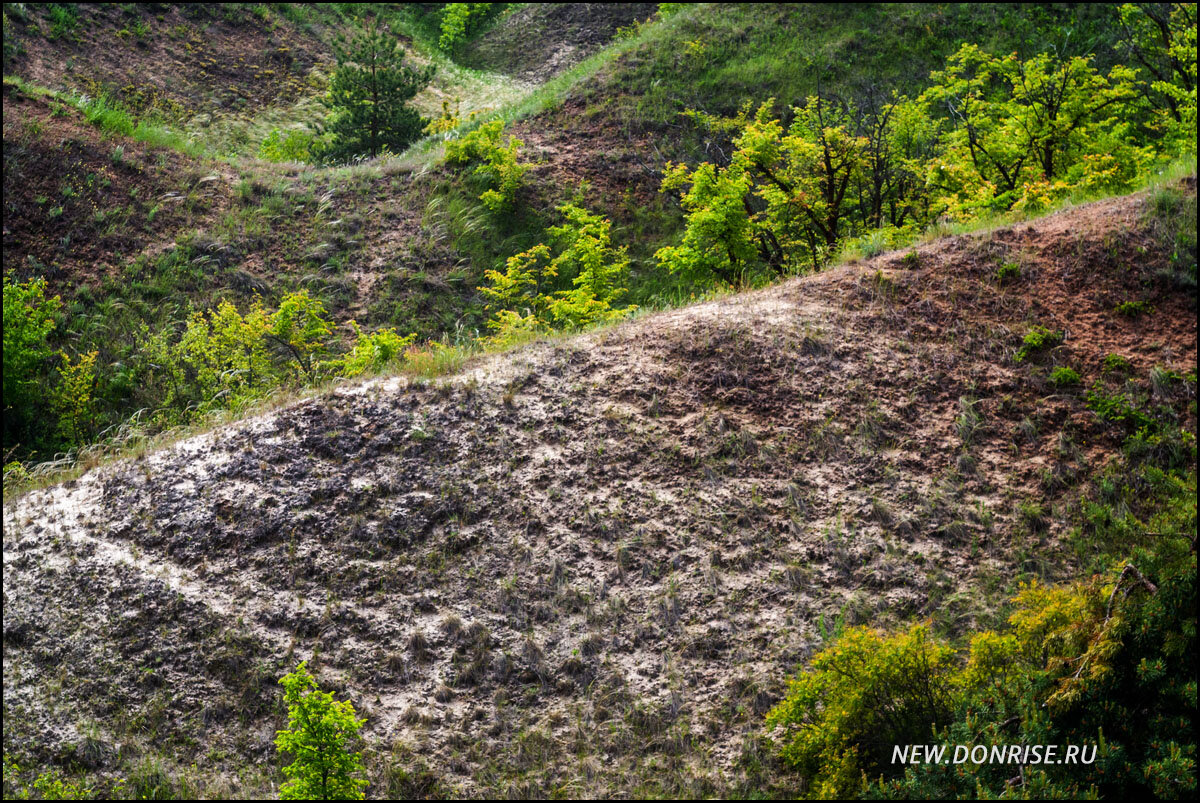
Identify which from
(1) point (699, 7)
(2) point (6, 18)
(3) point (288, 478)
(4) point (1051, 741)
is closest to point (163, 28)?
(2) point (6, 18)

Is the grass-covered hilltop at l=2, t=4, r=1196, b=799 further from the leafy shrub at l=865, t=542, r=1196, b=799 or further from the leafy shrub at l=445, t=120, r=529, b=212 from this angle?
the leafy shrub at l=445, t=120, r=529, b=212

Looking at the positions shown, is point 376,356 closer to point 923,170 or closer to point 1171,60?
point 923,170

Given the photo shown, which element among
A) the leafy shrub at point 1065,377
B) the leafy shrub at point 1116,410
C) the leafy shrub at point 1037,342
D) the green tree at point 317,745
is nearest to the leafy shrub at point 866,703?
the green tree at point 317,745

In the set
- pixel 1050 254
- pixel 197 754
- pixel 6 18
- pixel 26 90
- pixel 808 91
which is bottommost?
pixel 197 754

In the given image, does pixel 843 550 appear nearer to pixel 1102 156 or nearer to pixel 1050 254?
pixel 1050 254

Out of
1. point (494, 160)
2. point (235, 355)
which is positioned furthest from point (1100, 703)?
point (494, 160)

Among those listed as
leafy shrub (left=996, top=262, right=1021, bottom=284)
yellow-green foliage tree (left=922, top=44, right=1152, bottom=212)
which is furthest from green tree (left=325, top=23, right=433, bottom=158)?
leafy shrub (left=996, top=262, right=1021, bottom=284)

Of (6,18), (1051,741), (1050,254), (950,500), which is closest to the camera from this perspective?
(1051,741)
